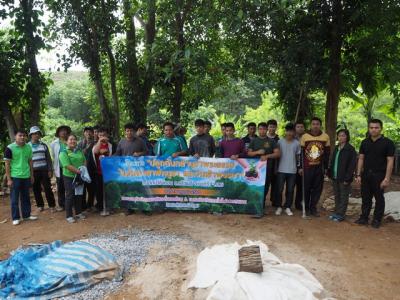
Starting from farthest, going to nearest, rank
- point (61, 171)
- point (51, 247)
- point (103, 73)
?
point (103, 73), point (61, 171), point (51, 247)

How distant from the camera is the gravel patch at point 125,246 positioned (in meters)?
3.76

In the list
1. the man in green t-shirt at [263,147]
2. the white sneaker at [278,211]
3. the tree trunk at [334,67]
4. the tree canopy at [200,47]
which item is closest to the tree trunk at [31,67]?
the tree canopy at [200,47]

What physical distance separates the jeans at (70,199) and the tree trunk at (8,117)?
3.21 metres

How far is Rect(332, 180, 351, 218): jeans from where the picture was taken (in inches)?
233

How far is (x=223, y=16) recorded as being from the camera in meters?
5.90

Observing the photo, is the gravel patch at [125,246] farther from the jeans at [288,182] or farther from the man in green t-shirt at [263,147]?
the jeans at [288,182]

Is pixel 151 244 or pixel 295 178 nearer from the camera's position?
pixel 151 244

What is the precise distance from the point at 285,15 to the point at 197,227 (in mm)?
4763

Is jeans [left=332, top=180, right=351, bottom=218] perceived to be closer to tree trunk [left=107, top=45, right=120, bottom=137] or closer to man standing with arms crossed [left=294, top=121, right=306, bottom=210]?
man standing with arms crossed [left=294, top=121, right=306, bottom=210]

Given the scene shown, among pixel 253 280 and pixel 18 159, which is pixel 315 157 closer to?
pixel 253 280

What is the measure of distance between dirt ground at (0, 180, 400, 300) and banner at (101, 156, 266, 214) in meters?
0.22

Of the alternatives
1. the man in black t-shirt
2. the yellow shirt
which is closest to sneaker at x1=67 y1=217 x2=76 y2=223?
the yellow shirt

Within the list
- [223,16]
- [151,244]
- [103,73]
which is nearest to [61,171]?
[151,244]

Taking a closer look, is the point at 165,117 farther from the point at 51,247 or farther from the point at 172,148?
the point at 51,247
